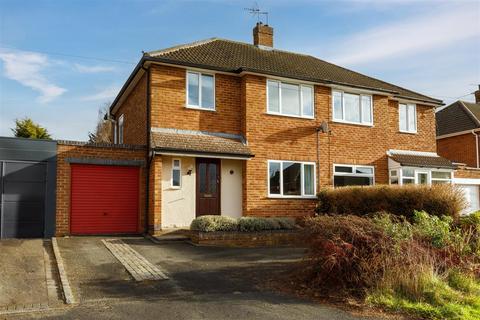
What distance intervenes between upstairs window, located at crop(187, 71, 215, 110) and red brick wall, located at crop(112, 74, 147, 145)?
160 centimetres

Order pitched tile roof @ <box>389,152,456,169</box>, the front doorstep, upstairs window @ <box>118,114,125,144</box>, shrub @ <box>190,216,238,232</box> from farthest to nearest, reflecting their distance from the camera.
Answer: upstairs window @ <box>118,114,125,144</box> → pitched tile roof @ <box>389,152,456,169</box> → shrub @ <box>190,216,238,232</box> → the front doorstep

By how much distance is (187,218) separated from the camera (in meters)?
15.0

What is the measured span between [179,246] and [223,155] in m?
3.62

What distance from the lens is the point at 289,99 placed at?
56.1ft

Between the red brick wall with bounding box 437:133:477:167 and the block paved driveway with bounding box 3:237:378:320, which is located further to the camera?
the red brick wall with bounding box 437:133:477:167

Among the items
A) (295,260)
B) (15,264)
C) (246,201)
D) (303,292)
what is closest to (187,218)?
(246,201)

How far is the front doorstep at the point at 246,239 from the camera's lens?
1275 cm

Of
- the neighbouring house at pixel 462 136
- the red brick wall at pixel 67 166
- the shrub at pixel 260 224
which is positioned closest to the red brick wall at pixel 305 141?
the shrub at pixel 260 224

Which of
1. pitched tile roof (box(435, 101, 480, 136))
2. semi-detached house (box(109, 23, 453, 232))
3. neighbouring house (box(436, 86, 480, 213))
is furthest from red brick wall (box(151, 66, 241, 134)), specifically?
pitched tile roof (box(435, 101, 480, 136))

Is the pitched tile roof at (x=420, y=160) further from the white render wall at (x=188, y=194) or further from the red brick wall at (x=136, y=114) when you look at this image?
the red brick wall at (x=136, y=114)

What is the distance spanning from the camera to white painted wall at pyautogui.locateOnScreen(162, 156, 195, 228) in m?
14.7

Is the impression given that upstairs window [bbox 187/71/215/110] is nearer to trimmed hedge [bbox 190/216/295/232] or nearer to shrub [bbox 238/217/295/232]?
trimmed hedge [bbox 190/216/295/232]

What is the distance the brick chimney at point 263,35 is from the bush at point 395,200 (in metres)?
7.94

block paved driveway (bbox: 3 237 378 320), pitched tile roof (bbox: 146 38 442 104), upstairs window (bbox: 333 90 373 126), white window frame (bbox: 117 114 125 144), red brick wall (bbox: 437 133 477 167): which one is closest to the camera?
block paved driveway (bbox: 3 237 378 320)
